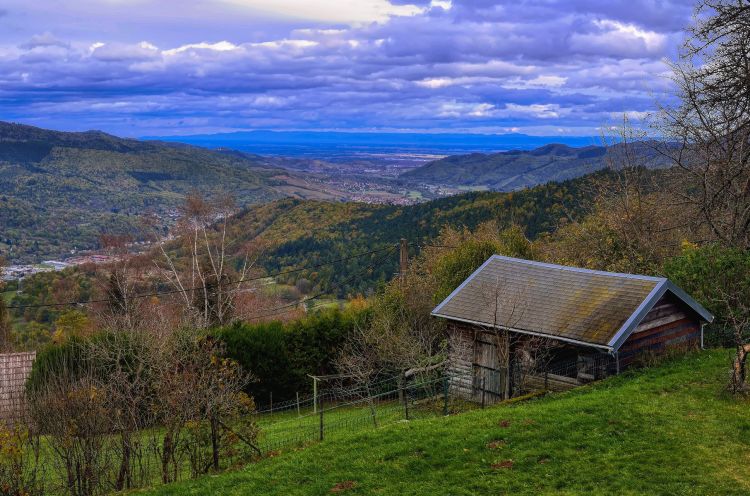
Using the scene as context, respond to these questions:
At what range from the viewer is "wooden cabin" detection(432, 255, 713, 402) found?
1850 cm

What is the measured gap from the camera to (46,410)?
13844mm

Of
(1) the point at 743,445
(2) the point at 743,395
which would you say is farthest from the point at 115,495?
(2) the point at 743,395

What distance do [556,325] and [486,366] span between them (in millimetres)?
3212

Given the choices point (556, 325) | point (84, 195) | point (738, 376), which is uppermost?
point (738, 376)

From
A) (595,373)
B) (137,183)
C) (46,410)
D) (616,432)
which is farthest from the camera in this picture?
(137,183)

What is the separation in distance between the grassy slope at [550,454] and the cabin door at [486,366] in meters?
5.72

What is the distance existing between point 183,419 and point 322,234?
218 ft

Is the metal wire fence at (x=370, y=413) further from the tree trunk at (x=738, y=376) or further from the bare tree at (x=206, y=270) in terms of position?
the bare tree at (x=206, y=270)

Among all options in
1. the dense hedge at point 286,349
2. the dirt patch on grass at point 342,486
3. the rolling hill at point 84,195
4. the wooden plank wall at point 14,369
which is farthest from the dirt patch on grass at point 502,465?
the rolling hill at point 84,195

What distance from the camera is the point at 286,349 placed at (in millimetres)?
29094

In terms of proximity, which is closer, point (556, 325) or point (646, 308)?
point (646, 308)

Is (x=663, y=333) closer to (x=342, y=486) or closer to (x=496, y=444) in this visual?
(x=496, y=444)

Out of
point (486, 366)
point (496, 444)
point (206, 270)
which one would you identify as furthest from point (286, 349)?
point (496, 444)

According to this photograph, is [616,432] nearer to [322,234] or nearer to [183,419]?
[183,419]
